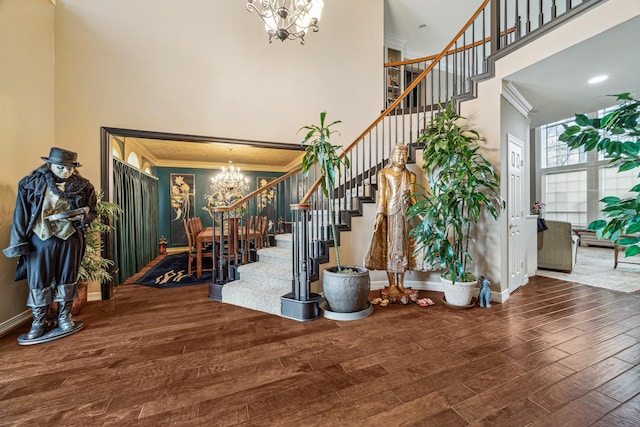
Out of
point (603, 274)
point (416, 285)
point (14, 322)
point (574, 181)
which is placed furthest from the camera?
point (574, 181)

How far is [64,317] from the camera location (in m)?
2.44

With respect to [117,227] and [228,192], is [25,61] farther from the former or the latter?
[228,192]

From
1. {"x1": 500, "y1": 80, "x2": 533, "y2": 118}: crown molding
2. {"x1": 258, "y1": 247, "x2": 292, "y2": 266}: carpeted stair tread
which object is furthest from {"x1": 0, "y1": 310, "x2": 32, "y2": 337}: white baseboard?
{"x1": 500, "y1": 80, "x2": 533, "y2": 118}: crown molding

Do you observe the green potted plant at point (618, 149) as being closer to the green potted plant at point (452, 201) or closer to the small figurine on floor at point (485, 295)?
the green potted plant at point (452, 201)

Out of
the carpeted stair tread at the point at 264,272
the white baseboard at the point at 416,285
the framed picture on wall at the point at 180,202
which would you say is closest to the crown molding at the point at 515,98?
the white baseboard at the point at 416,285

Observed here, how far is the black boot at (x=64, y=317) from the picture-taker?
2.41 m

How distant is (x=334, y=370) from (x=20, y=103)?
401cm

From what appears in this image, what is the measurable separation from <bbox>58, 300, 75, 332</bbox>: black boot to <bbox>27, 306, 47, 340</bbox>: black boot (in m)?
0.10

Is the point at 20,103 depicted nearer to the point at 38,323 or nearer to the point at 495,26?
the point at 38,323

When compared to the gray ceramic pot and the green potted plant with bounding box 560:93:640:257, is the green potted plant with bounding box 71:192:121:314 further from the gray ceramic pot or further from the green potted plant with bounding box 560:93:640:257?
the green potted plant with bounding box 560:93:640:257

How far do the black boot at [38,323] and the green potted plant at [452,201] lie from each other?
368cm

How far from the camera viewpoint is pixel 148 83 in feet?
11.8

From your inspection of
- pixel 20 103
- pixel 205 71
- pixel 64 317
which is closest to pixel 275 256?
pixel 64 317

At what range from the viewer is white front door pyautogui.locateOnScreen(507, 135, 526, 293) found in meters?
3.34
